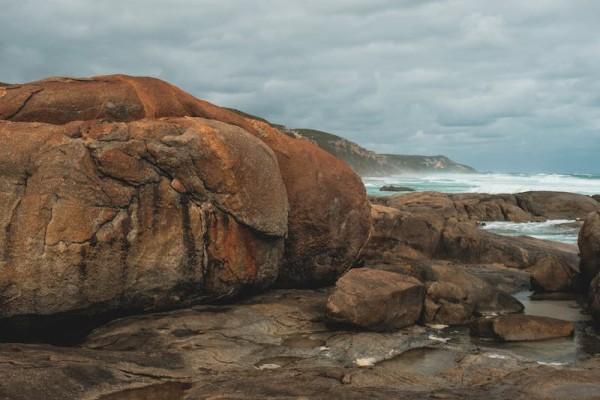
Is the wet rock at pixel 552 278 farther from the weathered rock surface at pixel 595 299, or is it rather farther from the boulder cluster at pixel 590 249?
the weathered rock surface at pixel 595 299

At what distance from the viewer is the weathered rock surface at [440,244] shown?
69.3 feet

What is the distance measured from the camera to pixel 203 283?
12.8 m

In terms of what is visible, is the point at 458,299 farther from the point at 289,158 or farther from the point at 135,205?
the point at 135,205

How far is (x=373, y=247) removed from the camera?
2067cm

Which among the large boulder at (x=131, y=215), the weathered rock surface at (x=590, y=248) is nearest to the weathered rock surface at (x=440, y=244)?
the weathered rock surface at (x=590, y=248)

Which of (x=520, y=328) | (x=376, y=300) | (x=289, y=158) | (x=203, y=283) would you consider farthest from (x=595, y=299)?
(x=203, y=283)

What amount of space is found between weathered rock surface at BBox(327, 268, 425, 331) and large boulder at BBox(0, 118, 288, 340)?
232 centimetres

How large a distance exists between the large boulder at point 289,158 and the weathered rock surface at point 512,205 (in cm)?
2804

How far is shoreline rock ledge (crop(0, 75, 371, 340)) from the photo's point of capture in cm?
1082

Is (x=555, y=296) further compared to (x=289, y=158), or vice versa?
(x=555, y=296)

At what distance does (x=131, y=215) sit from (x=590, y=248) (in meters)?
14.5

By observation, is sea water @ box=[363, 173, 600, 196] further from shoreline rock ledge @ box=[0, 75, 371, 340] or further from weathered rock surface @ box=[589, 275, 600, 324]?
shoreline rock ledge @ box=[0, 75, 371, 340]

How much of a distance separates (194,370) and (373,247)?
12150mm

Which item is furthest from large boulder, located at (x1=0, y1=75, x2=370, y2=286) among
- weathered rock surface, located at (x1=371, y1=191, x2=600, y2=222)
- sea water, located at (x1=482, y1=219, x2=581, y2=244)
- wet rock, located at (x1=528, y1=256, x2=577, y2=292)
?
weathered rock surface, located at (x1=371, y1=191, x2=600, y2=222)
